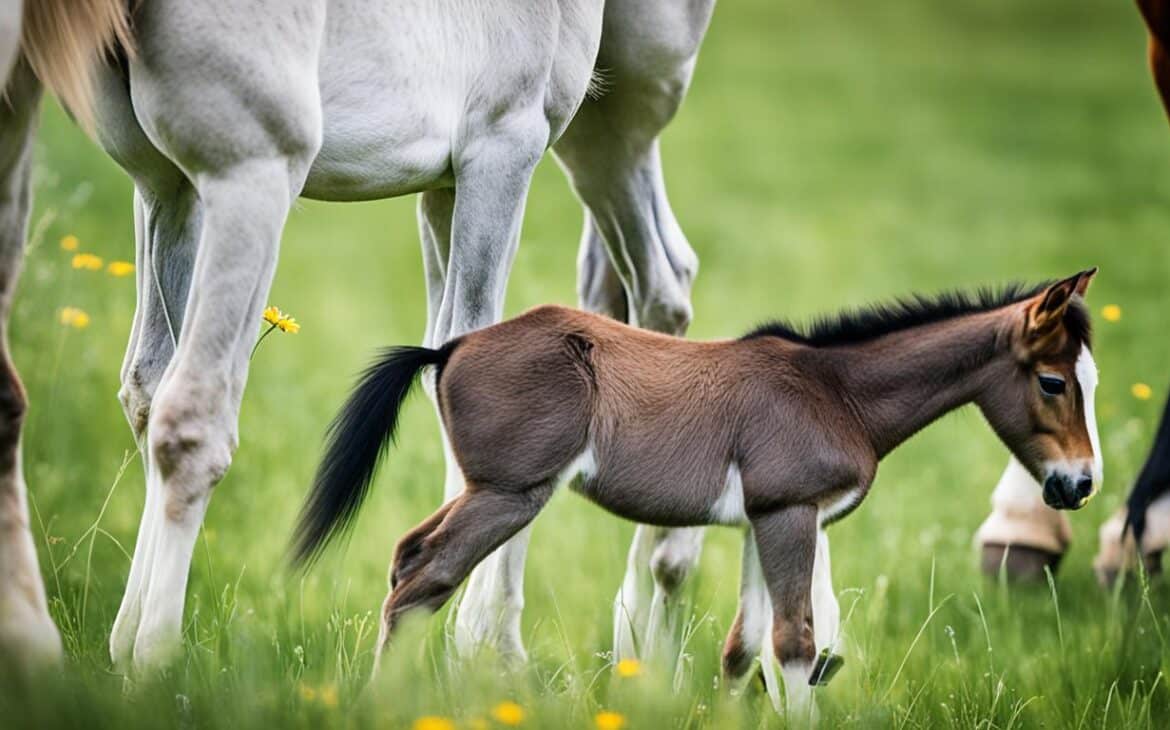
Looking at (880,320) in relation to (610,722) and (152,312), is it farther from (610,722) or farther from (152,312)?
(152,312)

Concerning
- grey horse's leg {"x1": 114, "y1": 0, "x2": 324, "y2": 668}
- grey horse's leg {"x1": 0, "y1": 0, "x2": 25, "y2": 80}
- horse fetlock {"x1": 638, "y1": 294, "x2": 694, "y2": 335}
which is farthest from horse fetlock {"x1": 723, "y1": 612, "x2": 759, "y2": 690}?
grey horse's leg {"x1": 0, "y1": 0, "x2": 25, "y2": 80}

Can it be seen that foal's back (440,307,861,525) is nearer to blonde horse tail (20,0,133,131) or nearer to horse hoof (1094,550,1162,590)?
blonde horse tail (20,0,133,131)

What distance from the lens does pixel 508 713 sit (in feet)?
8.96

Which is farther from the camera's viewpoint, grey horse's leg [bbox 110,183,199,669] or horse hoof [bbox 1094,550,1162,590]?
horse hoof [bbox 1094,550,1162,590]

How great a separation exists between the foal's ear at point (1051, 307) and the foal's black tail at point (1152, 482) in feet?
6.16

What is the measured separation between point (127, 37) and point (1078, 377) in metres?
2.03

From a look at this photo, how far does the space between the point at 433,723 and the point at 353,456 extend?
671 millimetres

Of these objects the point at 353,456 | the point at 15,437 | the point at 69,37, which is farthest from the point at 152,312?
the point at 69,37

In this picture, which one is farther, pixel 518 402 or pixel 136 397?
pixel 136 397

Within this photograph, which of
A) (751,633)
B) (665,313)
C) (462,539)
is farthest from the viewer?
(665,313)

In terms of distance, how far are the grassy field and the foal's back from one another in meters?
0.38

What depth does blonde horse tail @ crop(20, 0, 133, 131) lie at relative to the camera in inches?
112

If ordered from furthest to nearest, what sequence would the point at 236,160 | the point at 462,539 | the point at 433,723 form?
the point at 462,539
the point at 236,160
the point at 433,723

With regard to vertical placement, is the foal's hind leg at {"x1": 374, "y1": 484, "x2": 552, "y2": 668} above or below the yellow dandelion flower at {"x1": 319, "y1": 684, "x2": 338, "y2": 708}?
above
